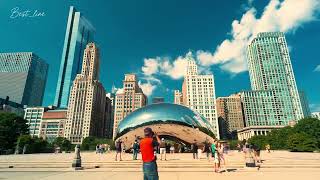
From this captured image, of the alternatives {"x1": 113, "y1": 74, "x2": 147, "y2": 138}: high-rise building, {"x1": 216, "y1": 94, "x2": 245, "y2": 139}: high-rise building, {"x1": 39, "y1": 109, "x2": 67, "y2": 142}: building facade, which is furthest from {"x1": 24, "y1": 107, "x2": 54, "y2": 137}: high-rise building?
{"x1": 216, "y1": 94, "x2": 245, "y2": 139}: high-rise building

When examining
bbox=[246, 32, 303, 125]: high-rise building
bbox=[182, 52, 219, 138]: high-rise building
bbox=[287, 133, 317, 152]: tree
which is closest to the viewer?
bbox=[287, 133, 317, 152]: tree

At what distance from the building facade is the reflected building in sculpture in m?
145

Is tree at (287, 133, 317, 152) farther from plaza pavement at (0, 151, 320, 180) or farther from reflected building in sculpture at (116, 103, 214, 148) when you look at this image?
plaza pavement at (0, 151, 320, 180)

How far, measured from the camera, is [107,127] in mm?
194500

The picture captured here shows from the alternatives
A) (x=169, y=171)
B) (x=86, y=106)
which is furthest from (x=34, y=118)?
(x=169, y=171)

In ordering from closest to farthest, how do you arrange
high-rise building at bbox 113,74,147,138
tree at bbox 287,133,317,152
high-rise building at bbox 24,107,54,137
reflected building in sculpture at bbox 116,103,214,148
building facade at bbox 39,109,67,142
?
reflected building in sculpture at bbox 116,103,214,148 → tree at bbox 287,133,317,152 → high-rise building at bbox 113,74,147,138 → building facade at bbox 39,109,67,142 → high-rise building at bbox 24,107,54,137

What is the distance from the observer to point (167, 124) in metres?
33.6

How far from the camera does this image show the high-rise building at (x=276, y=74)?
168 m

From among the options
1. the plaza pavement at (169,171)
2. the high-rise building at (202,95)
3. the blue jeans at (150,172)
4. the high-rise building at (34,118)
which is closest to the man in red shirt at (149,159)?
the blue jeans at (150,172)

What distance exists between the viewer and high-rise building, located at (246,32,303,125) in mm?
167750

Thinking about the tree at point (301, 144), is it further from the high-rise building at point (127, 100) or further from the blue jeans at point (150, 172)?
A: the high-rise building at point (127, 100)

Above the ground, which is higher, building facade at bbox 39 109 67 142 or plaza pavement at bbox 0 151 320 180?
building facade at bbox 39 109 67 142

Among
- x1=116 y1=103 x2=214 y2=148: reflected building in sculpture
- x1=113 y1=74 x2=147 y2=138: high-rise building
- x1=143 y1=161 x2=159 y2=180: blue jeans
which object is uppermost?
x1=113 y1=74 x2=147 y2=138: high-rise building

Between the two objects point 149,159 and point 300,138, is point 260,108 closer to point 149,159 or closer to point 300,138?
point 300,138
